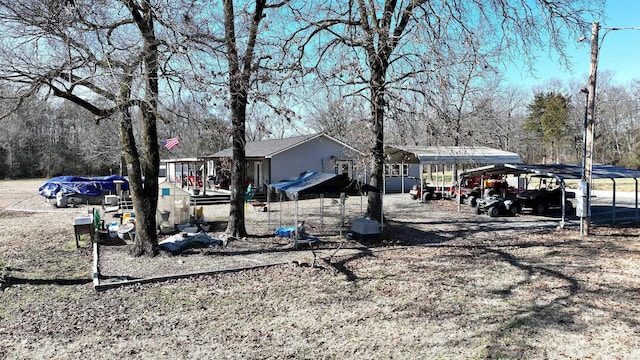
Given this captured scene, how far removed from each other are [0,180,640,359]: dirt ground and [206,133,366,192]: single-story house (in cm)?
1429

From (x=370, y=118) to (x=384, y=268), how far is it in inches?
217

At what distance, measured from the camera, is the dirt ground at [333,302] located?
16.8ft

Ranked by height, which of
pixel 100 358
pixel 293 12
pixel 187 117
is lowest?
pixel 100 358

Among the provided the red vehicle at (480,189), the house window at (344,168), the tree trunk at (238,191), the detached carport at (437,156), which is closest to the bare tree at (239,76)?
the tree trunk at (238,191)

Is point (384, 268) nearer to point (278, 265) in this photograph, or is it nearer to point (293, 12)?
point (278, 265)

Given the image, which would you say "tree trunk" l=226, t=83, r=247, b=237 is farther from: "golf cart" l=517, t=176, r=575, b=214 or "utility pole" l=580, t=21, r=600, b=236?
"golf cart" l=517, t=176, r=575, b=214

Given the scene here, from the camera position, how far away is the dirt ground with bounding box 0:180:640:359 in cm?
512

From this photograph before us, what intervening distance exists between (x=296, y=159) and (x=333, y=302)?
2075 cm

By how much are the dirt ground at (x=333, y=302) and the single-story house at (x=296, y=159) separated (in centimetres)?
1429

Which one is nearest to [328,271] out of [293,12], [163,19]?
[163,19]

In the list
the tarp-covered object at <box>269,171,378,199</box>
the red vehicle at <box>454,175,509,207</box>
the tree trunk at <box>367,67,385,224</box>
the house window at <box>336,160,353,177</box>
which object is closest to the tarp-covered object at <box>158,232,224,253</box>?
the tarp-covered object at <box>269,171,378,199</box>

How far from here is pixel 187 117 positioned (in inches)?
340

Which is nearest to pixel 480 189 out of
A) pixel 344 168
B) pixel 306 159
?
pixel 344 168

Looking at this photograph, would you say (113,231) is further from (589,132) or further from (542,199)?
(542,199)
